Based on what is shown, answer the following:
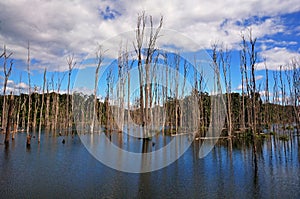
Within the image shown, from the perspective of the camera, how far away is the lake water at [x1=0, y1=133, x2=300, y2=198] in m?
6.16

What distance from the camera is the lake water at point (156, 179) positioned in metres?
6.16

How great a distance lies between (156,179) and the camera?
7.57 m

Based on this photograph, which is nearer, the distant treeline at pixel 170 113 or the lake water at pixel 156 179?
the lake water at pixel 156 179

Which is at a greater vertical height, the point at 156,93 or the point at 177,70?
the point at 177,70

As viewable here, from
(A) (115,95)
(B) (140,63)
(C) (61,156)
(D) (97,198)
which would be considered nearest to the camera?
(D) (97,198)

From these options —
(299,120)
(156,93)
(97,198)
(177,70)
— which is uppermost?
(177,70)

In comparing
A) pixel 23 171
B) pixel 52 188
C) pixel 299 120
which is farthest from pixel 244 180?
pixel 299 120

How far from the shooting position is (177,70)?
2592 centimetres

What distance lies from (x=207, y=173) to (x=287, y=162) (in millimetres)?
3863

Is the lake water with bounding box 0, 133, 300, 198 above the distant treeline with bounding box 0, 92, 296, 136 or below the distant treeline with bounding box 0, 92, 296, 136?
below

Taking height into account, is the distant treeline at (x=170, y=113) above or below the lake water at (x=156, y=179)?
above

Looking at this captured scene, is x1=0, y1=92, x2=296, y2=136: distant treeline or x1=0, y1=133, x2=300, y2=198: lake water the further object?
x1=0, y1=92, x2=296, y2=136: distant treeline

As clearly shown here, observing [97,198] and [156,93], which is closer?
[97,198]

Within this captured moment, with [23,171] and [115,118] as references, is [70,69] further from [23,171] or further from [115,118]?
[23,171]
